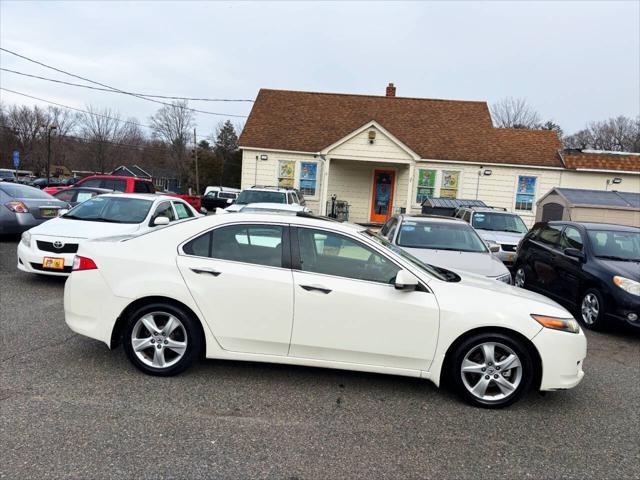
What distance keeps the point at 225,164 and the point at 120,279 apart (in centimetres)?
5532

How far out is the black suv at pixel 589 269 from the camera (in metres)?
6.26

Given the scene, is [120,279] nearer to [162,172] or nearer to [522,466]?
[522,466]

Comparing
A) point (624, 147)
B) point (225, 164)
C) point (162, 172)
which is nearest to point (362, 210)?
point (225, 164)

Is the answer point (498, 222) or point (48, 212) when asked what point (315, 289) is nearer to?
point (48, 212)

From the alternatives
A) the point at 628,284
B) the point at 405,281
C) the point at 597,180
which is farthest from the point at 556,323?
the point at 597,180

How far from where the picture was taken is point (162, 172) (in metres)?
75.4

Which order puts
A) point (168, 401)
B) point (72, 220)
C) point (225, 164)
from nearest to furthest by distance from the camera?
point (168, 401) < point (72, 220) < point (225, 164)

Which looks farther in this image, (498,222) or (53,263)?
(498,222)

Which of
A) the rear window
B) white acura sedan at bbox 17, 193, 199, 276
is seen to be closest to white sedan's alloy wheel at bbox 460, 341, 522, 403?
white acura sedan at bbox 17, 193, 199, 276

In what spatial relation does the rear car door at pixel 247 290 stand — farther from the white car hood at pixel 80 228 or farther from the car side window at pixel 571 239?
the car side window at pixel 571 239

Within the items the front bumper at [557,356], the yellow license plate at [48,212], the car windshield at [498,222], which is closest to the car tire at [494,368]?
the front bumper at [557,356]

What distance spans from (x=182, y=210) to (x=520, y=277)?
22.9 ft

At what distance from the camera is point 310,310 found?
12.5ft

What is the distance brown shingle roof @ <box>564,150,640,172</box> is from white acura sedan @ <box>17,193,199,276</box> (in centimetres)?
1747
